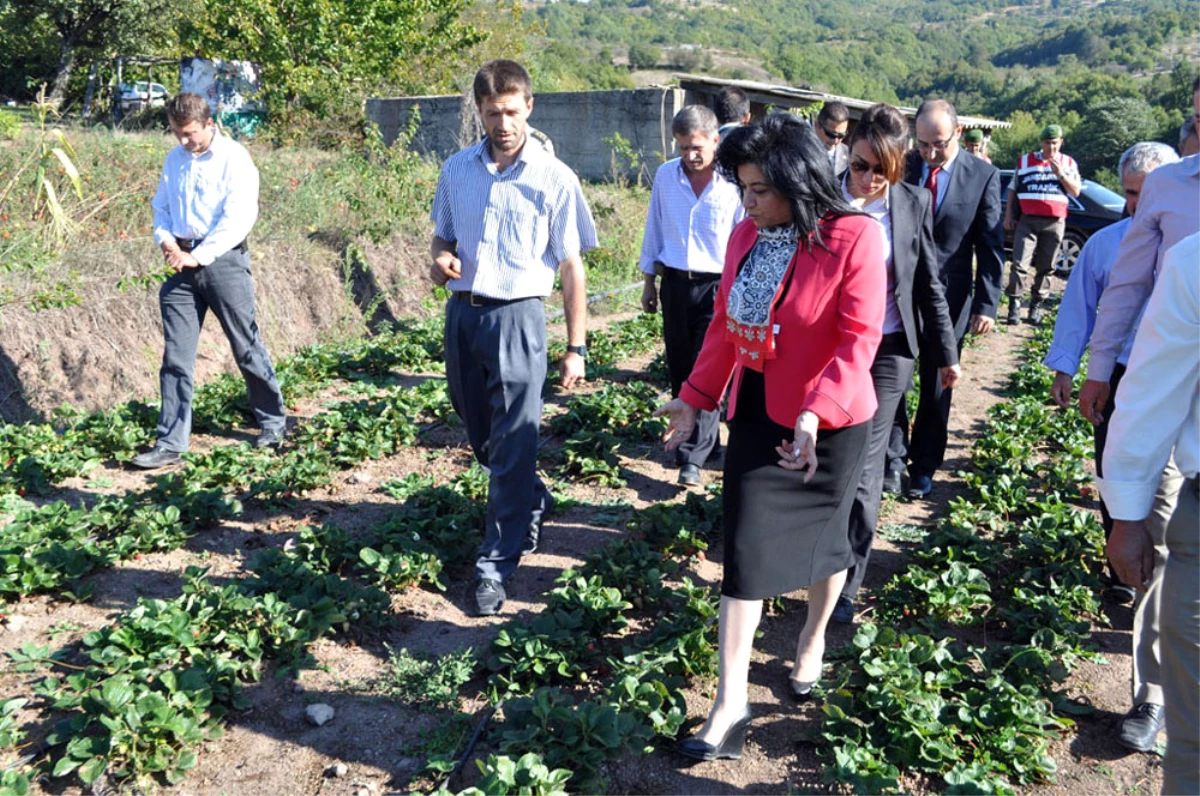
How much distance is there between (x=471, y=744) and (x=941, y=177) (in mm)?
3819

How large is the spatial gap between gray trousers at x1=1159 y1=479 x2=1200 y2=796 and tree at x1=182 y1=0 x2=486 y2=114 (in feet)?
65.5

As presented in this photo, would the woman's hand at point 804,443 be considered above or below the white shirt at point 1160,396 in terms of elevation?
below

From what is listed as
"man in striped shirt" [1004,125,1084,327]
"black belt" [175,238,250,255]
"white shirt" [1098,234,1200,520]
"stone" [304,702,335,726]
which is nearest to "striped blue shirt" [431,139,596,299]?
"stone" [304,702,335,726]

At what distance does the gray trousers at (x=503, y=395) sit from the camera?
414 centimetres

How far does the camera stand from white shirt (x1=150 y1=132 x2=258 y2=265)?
5.65 m

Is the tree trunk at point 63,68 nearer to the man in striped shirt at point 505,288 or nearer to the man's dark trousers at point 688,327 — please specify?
the man's dark trousers at point 688,327

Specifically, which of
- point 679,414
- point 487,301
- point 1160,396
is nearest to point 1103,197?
point 487,301

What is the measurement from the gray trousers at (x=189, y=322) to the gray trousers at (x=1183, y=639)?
5.09 meters

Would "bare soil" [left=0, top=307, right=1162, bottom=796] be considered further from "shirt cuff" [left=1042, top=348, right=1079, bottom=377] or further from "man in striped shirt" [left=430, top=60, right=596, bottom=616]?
"shirt cuff" [left=1042, top=348, right=1079, bottom=377]

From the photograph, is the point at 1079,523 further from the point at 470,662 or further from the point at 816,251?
the point at 470,662

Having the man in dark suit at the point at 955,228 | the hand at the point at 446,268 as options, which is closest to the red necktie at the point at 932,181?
the man in dark suit at the point at 955,228

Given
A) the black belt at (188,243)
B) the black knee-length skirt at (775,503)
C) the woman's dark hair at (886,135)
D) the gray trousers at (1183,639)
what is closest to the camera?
the gray trousers at (1183,639)

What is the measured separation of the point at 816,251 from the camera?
9.94 feet

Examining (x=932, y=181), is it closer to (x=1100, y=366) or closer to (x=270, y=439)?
(x=1100, y=366)
